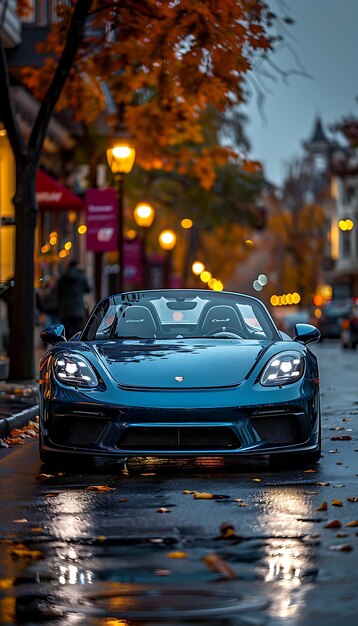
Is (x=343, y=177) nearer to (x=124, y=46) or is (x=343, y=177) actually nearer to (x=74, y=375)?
(x=124, y=46)

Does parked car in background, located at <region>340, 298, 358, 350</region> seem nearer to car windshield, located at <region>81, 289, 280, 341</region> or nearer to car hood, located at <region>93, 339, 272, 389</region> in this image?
car windshield, located at <region>81, 289, 280, 341</region>

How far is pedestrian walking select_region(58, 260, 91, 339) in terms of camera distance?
2619 cm

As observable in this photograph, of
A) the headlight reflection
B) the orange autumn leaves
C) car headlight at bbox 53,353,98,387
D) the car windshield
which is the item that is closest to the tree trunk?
the orange autumn leaves

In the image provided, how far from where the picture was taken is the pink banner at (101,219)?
2661 centimetres

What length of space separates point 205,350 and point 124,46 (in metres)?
10.7

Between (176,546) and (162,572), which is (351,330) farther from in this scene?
(162,572)

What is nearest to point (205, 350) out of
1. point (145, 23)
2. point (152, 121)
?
point (145, 23)

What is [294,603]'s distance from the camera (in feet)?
17.1

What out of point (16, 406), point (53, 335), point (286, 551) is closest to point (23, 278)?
point (16, 406)

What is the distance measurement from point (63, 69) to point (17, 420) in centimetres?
673

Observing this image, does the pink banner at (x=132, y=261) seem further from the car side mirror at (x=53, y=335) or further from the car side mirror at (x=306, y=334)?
the car side mirror at (x=306, y=334)

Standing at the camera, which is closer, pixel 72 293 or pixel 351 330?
pixel 72 293

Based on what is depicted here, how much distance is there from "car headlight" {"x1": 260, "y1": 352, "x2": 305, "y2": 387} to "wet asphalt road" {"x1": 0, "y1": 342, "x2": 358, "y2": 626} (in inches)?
23.0

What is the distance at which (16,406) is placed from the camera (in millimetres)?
13867
